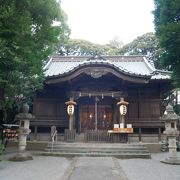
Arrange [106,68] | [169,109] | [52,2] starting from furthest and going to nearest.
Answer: [106,68]
[169,109]
[52,2]

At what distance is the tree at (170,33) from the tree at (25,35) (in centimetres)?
480

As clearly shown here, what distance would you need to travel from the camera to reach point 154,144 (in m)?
16.0

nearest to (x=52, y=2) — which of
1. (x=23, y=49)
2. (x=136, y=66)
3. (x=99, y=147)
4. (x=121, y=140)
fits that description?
(x=23, y=49)

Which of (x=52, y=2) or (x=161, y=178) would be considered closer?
(x=161, y=178)

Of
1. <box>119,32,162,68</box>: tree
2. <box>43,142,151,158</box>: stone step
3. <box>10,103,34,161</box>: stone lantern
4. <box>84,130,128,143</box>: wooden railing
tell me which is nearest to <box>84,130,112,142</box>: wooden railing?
<box>84,130,128,143</box>: wooden railing

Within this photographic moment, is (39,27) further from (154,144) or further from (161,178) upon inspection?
(154,144)

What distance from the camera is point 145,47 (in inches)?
1502

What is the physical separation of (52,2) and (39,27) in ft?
4.13

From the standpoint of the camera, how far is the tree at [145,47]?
123 ft

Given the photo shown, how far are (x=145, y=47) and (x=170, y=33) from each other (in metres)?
30.7

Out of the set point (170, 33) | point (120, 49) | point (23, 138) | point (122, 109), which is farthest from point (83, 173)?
point (120, 49)

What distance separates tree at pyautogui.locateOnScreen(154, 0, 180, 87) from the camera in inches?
332

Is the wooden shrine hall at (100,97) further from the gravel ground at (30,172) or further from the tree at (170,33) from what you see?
the gravel ground at (30,172)

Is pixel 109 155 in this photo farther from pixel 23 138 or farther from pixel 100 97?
pixel 100 97
